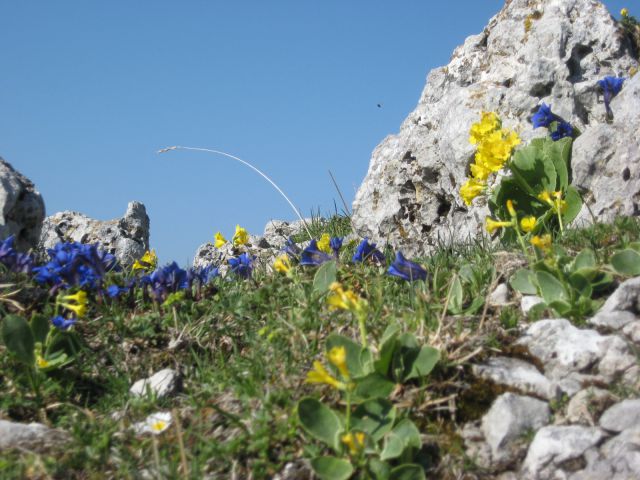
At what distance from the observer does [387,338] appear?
11.3 ft

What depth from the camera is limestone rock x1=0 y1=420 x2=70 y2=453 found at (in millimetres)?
3391

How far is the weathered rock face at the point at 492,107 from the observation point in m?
6.99

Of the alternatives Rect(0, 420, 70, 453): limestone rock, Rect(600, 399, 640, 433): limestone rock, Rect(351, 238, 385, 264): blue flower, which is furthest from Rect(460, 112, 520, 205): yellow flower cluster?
Rect(0, 420, 70, 453): limestone rock

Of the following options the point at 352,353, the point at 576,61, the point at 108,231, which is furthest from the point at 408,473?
the point at 108,231

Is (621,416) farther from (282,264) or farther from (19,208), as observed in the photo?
(19,208)

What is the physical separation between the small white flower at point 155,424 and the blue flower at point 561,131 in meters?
4.36

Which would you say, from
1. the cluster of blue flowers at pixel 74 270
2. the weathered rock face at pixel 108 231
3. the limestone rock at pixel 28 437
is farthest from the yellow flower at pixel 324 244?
the weathered rock face at pixel 108 231

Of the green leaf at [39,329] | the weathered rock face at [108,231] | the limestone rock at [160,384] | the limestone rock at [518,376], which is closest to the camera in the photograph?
the limestone rock at [518,376]

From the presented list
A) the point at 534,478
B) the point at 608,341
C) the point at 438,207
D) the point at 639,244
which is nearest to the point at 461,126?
the point at 438,207

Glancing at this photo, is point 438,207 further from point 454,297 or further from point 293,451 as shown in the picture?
point 293,451

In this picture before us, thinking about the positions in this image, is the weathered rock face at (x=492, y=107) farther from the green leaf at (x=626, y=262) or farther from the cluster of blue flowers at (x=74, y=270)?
the cluster of blue flowers at (x=74, y=270)

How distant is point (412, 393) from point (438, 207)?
4465 millimetres

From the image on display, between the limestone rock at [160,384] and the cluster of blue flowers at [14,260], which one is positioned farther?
the cluster of blue flowers at [14,260]

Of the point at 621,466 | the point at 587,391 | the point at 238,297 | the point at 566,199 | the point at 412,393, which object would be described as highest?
the point at 566,199
